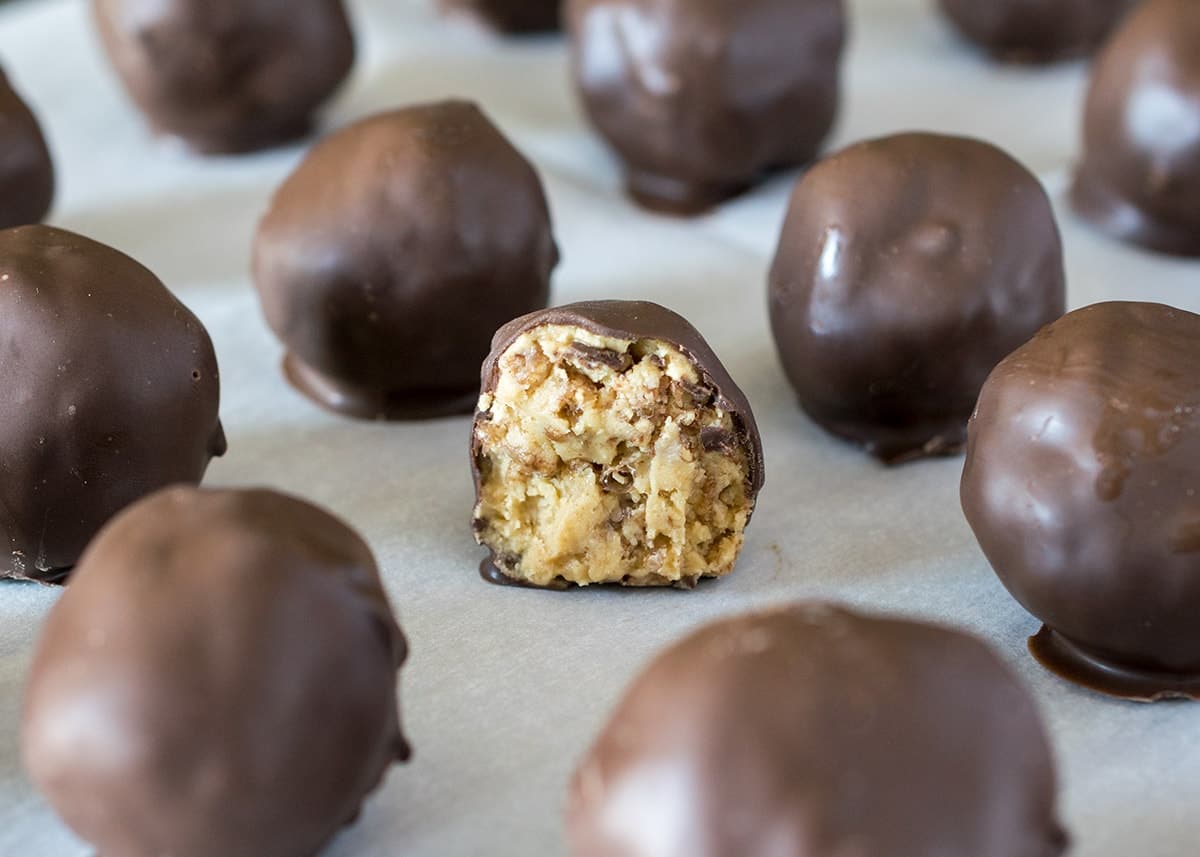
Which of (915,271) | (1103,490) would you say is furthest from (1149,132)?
(1103,490)

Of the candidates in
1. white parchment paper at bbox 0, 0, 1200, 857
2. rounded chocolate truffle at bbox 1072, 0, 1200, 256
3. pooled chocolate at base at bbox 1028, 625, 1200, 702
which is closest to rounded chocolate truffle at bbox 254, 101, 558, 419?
white parchment paper at bbox 0, 0, 1200, 857

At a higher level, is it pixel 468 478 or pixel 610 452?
pixel 610 452

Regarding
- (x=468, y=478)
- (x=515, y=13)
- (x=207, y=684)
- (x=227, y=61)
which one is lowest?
(x=468, y=478)

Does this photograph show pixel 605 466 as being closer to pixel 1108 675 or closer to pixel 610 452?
pixel 610 452

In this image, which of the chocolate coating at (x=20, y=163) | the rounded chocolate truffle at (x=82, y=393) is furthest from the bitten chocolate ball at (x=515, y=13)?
the rounded chocolate truffle at (x=82, y=393)

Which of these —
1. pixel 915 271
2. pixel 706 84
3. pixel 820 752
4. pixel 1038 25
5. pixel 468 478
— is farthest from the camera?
pixel 1038 25

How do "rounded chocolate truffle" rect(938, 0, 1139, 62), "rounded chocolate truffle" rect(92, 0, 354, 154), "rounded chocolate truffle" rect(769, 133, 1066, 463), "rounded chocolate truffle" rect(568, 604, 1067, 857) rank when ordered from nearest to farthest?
"rounded chocolate truffle" rect(568, 604, 1067, 857)
"rounded chocolate truffle" rect(769, 133, 1066, 463)
"rounded chocolate truffle" rect(92, 0, 354, 154)
"rounded chocolate truffle" rect(938, 0, 1139, 62)

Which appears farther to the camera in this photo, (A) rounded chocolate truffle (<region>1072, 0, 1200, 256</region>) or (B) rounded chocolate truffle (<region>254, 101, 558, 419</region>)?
(A) rounded chocolate truffle (<region>1072, 0, 1200, 256</region>)

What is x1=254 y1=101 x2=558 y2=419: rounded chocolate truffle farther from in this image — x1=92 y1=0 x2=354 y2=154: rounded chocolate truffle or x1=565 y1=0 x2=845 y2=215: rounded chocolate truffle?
x1=92 y1=0 x2=354 y2=154: rounded chocolate truffle
